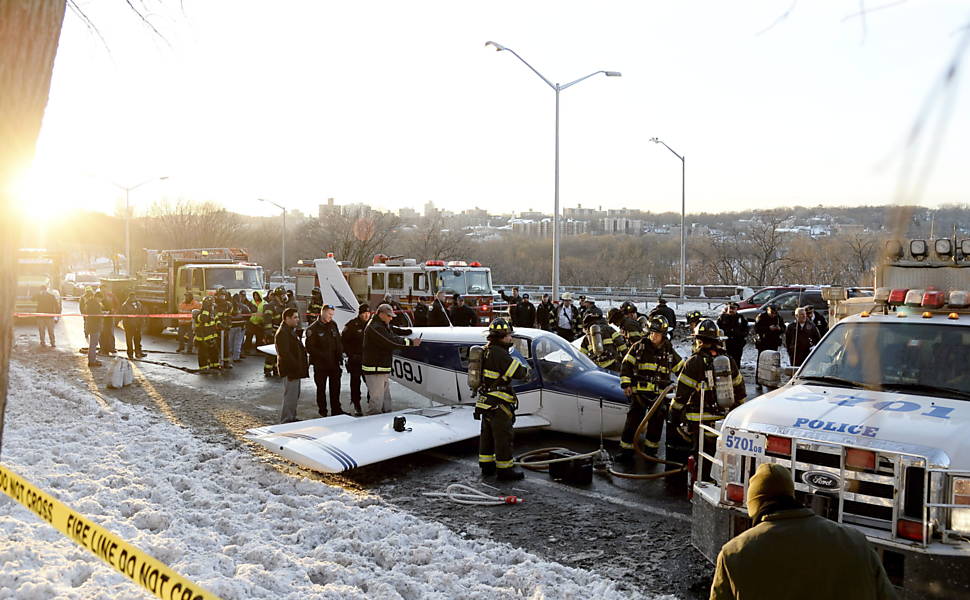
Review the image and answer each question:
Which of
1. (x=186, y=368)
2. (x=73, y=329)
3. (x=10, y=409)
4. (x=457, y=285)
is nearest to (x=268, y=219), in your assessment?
(x=73, y=329)

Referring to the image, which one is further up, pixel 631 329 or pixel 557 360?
pixel 631 329

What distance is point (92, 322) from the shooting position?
18.0 metres

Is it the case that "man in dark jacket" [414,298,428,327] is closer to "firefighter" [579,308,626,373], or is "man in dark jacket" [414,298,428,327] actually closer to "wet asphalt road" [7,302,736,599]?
"wet asphalt road" [7,302,736,599]

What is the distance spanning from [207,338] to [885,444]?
1527 cm

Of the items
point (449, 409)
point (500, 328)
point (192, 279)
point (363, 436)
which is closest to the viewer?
point (500, 328)

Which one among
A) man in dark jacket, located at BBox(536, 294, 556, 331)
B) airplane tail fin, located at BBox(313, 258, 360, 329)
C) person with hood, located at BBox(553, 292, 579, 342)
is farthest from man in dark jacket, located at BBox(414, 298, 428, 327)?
airplane tail fin, located at BBox(313, 258, 360, 329)

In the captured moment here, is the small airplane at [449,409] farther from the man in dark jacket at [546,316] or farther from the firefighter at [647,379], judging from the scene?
the man in dark jacket at [546,316]

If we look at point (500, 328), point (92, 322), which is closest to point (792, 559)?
point (500, 328)

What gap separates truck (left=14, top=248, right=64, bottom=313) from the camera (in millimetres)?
30031

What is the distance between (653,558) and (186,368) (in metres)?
14.1

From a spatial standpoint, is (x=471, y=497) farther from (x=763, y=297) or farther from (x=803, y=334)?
(x=763, y=297)

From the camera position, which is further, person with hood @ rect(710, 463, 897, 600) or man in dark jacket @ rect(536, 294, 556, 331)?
man in dark jacket @ rect(536, 294, 556, 331)

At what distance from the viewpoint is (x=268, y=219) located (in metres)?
93.9

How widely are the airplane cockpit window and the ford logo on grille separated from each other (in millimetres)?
5394
